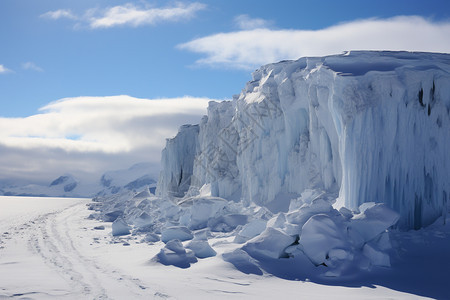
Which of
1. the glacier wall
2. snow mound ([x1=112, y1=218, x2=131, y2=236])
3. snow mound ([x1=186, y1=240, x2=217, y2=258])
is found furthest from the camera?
snow mound ([x1=112, y1=218, x2=131, y2=236])

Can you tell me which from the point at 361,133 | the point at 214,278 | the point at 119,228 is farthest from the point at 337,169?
the point at 119,228

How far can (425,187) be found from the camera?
1256 centimetres

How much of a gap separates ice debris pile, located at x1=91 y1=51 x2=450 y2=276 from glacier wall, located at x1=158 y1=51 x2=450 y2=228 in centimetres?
3

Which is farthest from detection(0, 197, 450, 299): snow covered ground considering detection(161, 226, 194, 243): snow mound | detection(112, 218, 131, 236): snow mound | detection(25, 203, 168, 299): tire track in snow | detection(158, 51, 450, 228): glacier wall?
detection(112, 218, 131, 236): snow mound

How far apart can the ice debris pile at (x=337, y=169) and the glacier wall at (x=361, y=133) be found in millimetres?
33

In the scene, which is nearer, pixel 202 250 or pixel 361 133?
pixel 202 250

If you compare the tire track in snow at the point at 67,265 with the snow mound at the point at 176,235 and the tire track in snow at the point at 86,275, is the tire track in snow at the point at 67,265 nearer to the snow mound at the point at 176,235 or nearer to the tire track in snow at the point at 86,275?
the tire track in snow at the point at 86,275

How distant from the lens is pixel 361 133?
42.5ft

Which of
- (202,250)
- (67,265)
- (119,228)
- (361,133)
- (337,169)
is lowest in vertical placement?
(119,228)

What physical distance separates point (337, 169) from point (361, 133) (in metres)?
4.40

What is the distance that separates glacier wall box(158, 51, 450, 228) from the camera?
12516mm

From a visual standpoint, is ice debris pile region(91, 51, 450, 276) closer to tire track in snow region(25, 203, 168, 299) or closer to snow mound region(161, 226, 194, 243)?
snow mound region(161, 226, 194, 243)

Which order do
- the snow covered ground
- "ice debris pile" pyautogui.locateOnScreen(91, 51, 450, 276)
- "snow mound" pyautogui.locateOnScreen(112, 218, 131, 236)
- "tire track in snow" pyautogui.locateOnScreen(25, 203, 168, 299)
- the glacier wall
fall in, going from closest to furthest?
"tire track in snow" pyautogui.locateOnScreen(25, 203, 168, 299) < the snow covered ground < "ice debris pile" pyautogui.locateOnScreen(91, 51, 450, 276) < the glacier wall < "snow mound" pyautogui.locateOnScreen(112, 218, 131, 236)

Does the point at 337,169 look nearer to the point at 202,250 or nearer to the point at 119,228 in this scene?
the point at 202,250
